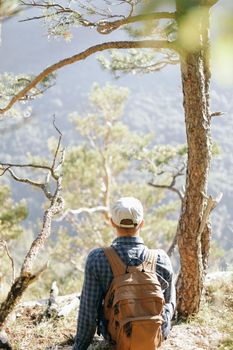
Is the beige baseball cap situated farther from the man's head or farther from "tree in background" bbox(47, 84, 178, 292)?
"tree in background" bbox(47, 84, 178, 292)

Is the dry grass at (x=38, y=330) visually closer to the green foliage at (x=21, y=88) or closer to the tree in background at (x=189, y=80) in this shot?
the tree in background at (x=189, y=80)

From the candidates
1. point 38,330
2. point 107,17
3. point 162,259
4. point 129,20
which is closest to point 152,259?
point 162,259

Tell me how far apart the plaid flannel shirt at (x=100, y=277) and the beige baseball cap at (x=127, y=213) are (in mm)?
84

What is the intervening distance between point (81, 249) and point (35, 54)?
191 m

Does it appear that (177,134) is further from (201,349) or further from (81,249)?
(201,349)

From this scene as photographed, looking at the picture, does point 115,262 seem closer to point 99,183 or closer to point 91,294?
point 91,294

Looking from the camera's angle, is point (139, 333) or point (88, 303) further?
point (88, 303)

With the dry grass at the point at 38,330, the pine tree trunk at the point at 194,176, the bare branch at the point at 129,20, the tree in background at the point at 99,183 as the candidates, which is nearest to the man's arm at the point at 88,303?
the dry grass at the point at 38,330

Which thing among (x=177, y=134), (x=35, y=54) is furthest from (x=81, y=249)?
(x=35, y=54)

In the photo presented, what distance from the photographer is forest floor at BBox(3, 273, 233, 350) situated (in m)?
3.34

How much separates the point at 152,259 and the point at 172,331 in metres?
1.45

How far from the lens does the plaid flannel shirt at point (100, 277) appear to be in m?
2.35

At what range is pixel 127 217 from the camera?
7.75 feet

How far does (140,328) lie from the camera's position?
7.30 feet
